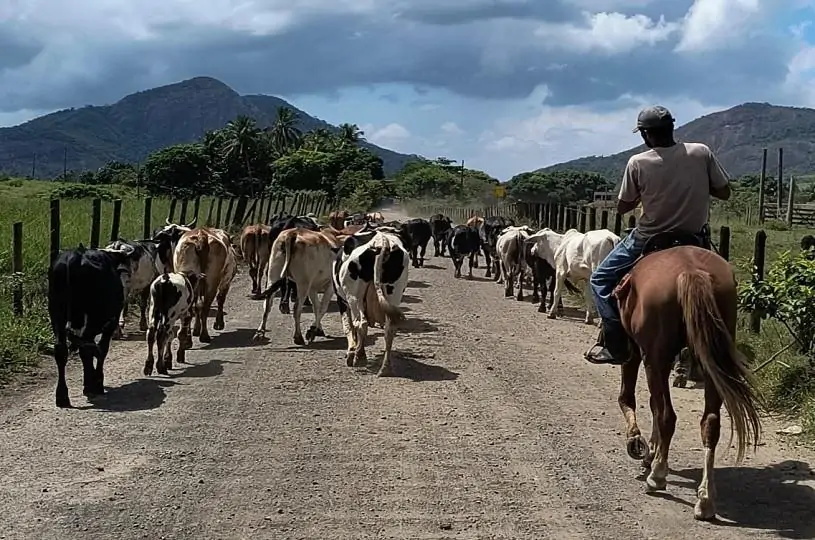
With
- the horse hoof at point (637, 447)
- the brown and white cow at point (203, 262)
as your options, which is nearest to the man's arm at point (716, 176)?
the horse hoof at point (637, 447)

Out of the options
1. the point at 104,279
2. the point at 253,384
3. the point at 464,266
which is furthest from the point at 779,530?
the point at 464,266

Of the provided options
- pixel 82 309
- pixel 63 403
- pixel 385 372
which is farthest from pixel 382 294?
pixel 63 403

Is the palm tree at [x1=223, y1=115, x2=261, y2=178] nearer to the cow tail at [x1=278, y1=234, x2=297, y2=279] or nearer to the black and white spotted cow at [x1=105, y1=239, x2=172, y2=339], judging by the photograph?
the black and white spotted cow at [x1=105, y1=239, x2=172, y2=339]

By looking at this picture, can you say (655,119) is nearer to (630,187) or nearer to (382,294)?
(630,187)

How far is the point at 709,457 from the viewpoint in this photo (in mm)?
6363

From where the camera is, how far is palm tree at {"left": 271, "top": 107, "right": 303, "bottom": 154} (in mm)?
114000

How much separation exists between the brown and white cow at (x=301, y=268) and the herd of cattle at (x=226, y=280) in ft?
0.05

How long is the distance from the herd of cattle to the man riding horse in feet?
13.5

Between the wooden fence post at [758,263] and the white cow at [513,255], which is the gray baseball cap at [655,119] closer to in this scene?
the wooden fence post at [758,263]

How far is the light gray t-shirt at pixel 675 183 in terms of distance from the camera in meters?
7.50

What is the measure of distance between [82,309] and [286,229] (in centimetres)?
597

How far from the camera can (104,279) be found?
9.98 m

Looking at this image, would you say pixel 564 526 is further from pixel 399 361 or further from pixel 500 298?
pixel 500 298

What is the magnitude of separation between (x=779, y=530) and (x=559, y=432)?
2582mm
